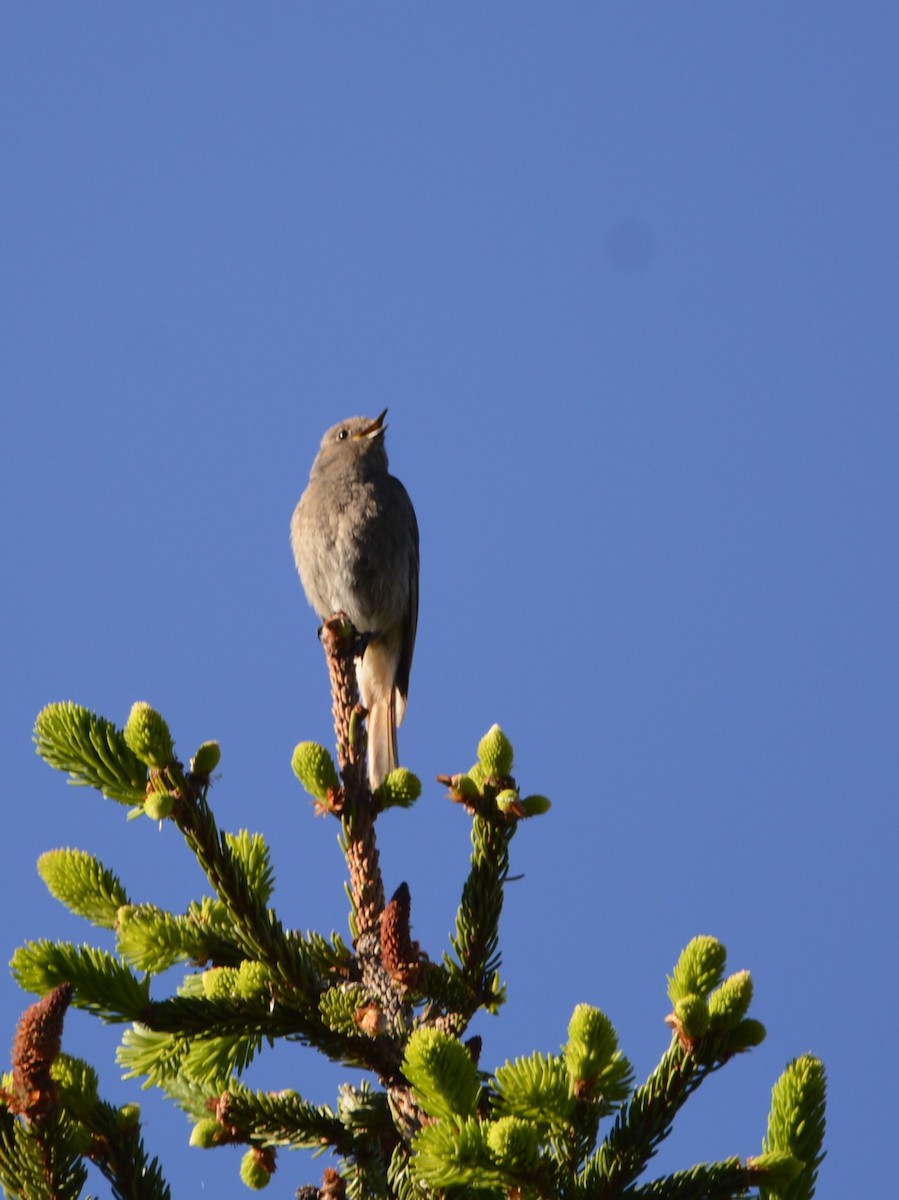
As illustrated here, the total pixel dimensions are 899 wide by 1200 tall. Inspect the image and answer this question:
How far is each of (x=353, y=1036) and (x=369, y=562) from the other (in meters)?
5.16

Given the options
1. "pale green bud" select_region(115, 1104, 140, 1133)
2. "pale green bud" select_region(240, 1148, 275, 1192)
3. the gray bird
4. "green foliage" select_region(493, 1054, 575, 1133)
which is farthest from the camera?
the gray bird

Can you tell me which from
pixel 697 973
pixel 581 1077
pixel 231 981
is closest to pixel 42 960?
pixel 231 981

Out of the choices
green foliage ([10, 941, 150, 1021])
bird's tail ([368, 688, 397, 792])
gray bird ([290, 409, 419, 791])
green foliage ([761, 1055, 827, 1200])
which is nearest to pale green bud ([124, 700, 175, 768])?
green foliage ([10, 941, 150, 1021])

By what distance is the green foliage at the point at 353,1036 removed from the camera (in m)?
1.84

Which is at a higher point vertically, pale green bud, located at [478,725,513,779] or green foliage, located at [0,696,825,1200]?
pale green bud, located at [478,725,513,779]

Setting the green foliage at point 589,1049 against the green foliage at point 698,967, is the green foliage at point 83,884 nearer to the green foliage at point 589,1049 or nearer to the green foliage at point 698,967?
the green foliage at point 589,1049

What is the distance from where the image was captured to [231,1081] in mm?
2412

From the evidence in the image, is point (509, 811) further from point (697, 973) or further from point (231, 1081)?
point (231, 1081)

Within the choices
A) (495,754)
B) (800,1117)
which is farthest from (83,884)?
(800,1117)

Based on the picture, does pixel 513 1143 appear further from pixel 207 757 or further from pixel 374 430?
pixel 374 430

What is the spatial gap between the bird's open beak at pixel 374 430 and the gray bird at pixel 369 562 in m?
0.05

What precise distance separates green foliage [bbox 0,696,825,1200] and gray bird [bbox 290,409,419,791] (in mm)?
4169

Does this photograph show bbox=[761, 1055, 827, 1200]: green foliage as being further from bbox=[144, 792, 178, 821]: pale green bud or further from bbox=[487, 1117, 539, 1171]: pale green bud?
bbox=[144, 792, 178, 821]: pale green bud

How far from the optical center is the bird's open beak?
330 inches
